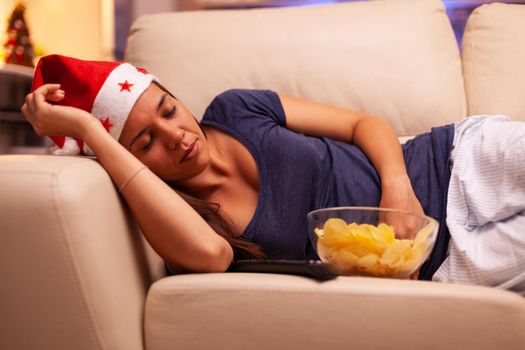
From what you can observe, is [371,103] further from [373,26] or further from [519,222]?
[519,222]

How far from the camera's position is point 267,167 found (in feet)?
3.88

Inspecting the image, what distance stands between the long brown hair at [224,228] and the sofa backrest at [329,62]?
417 mm

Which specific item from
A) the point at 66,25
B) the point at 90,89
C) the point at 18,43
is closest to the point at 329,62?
the point at 90,89

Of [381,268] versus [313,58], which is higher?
[313,58]

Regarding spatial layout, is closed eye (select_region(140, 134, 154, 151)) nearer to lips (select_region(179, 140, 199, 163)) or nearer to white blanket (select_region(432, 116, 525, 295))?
lips (select_region(179, 140, 199, 163))

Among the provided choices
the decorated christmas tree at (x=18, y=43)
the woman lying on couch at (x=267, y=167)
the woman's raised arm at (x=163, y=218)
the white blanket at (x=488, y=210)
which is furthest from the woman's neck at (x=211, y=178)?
the decorated christmas tree at (x=18, y=43)

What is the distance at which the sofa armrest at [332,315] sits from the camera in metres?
0.74

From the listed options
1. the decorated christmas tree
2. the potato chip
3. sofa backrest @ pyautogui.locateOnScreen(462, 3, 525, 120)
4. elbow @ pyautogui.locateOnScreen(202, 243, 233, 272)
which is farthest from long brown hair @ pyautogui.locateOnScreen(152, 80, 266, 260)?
the decorated christmas tree

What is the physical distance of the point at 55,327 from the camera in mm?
771

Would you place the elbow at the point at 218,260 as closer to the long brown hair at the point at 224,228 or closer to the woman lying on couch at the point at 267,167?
the woman lying on couch at the point at 267,167

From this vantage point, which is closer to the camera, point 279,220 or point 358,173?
point 279,220

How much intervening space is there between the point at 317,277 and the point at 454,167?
525 millimetres

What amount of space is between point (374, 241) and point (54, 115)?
624 millimetres

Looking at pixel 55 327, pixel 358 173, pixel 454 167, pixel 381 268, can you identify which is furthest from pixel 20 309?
pixel 454 167
